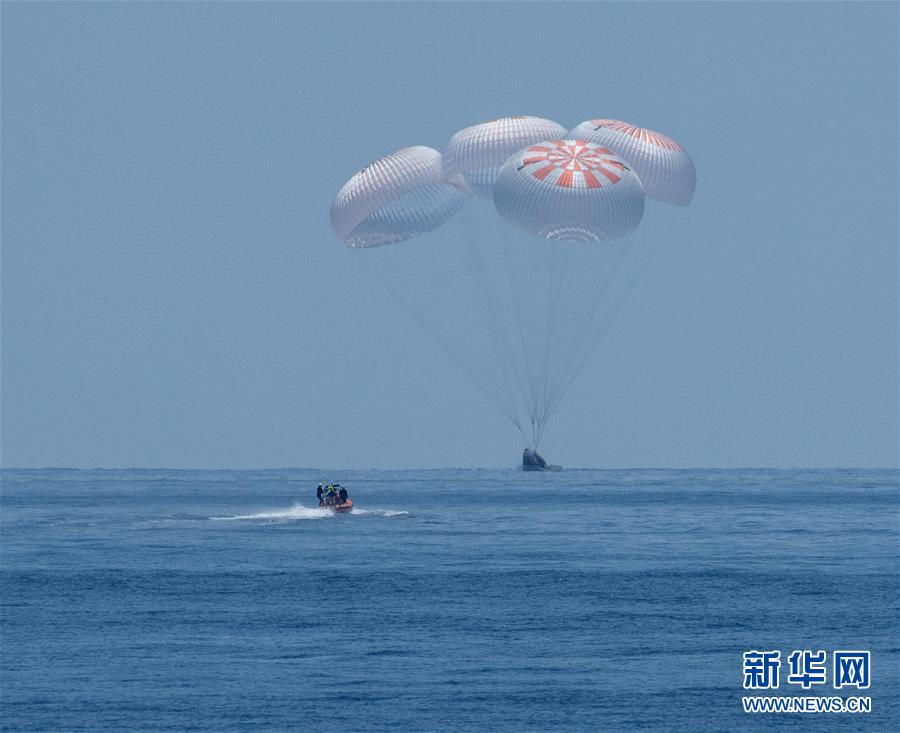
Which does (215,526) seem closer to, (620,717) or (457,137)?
(457,137)

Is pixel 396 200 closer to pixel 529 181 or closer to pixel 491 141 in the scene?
pixel 491 141

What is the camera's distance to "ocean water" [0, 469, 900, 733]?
26.7 m

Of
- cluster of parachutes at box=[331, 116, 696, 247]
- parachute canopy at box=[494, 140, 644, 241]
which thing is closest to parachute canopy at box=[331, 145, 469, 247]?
cluster of parachutes at box=[331, 116, 696, 247]

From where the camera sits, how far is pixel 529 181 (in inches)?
1933

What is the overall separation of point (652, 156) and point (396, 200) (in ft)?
29.4

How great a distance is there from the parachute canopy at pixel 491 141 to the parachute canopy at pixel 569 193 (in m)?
2.17

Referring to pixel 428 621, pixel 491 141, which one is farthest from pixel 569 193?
pixel 428 621

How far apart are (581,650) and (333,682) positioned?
5317 millimetres

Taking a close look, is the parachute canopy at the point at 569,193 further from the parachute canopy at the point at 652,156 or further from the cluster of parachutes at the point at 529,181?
the parachute canopy at the point at 652,156

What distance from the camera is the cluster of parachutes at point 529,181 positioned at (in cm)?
4903

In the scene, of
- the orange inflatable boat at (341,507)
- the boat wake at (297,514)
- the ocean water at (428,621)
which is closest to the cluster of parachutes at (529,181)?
the ocean water at (428,621)

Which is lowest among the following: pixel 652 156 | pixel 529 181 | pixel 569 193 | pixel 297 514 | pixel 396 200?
pixel 297 514

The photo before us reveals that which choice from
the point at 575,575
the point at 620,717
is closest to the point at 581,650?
the point at 620,717

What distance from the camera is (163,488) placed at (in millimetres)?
105312
